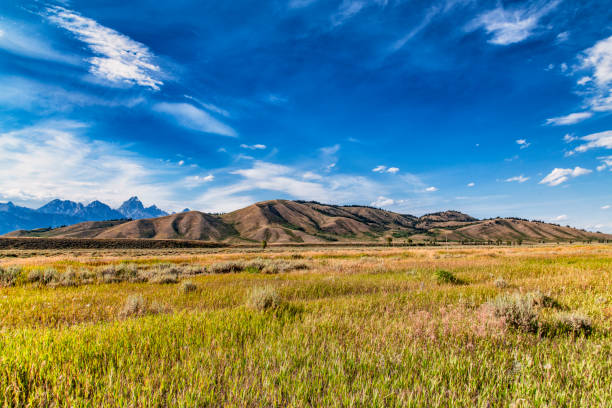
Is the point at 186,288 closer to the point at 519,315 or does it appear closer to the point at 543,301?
the point at 519,315

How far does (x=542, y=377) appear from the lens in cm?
272

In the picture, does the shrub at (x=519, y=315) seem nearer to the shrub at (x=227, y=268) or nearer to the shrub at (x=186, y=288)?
the shrub at (x=186, y=288)

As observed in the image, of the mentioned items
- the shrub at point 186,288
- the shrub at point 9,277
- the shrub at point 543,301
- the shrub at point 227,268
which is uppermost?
the shrub at point 543,301

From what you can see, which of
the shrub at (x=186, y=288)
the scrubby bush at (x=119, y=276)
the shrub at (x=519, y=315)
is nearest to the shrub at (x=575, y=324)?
the shrub at (x=519, y=315)

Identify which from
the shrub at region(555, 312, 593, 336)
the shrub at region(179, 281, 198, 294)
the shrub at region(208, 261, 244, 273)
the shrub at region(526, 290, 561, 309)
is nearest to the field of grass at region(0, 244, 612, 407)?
the shrub at region(555, 312, 593, 336)

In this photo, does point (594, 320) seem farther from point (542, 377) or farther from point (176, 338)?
point (176, 338)

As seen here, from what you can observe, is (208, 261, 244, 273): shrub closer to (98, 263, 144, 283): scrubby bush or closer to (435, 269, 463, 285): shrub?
(98, 263, 144, 283): scrubby bush

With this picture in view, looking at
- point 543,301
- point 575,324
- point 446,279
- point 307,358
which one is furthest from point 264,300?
point 446,279

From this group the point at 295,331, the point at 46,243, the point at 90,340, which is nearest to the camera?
the point at 90,340

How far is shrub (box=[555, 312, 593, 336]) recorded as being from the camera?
13.1ft

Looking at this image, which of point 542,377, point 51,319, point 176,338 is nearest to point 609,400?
point 542,377

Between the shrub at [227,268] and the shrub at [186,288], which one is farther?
the shrub at [227,268]

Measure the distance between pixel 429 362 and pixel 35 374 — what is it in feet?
13.0

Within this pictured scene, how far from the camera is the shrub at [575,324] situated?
13.1 feet
